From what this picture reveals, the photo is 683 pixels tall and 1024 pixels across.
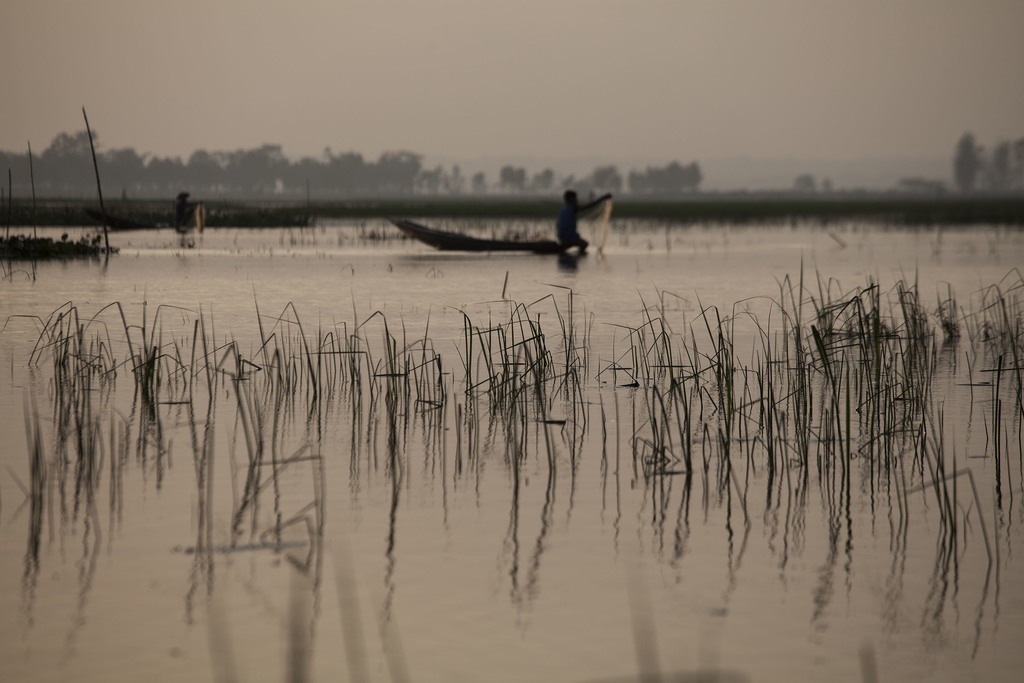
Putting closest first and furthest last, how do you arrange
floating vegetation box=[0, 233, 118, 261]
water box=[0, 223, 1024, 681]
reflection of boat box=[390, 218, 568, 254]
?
1. water box=[0, 223, 1024, 681]
2. floating vegetation box=[0, 233, 118, 261]
3. reflection of boat box=[390, 218, 568, 254]

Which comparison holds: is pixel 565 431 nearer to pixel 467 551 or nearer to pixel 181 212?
pixel 467 551

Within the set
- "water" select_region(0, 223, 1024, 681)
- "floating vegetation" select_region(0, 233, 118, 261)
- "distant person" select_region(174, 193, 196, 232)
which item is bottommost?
"water" select_region(0, 223, 1024, 681)

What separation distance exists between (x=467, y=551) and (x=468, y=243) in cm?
2159

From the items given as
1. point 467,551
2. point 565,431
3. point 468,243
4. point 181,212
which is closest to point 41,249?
point 468,243

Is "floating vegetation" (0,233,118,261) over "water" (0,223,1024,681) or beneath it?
over

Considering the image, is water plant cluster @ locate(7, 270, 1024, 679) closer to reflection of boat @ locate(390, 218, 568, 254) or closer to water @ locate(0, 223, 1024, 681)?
water @ locate(0, 223, 1024, 681)

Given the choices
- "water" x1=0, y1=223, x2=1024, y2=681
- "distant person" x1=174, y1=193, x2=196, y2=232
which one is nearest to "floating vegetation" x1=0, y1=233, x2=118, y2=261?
"distant person" x1=174, y1=193, x2=196, y2=232

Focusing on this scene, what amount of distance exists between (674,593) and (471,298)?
41.1 feet

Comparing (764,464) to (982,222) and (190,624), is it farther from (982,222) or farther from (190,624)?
(982,222)

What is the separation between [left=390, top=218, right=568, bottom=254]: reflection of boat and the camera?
83.1 feet

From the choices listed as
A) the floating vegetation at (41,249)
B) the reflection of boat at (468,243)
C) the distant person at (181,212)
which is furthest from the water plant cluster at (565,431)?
the distant person at (181,212)

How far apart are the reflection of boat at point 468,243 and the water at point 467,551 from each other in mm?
15937

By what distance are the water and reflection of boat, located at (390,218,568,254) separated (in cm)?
1594

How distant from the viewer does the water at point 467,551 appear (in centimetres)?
380
